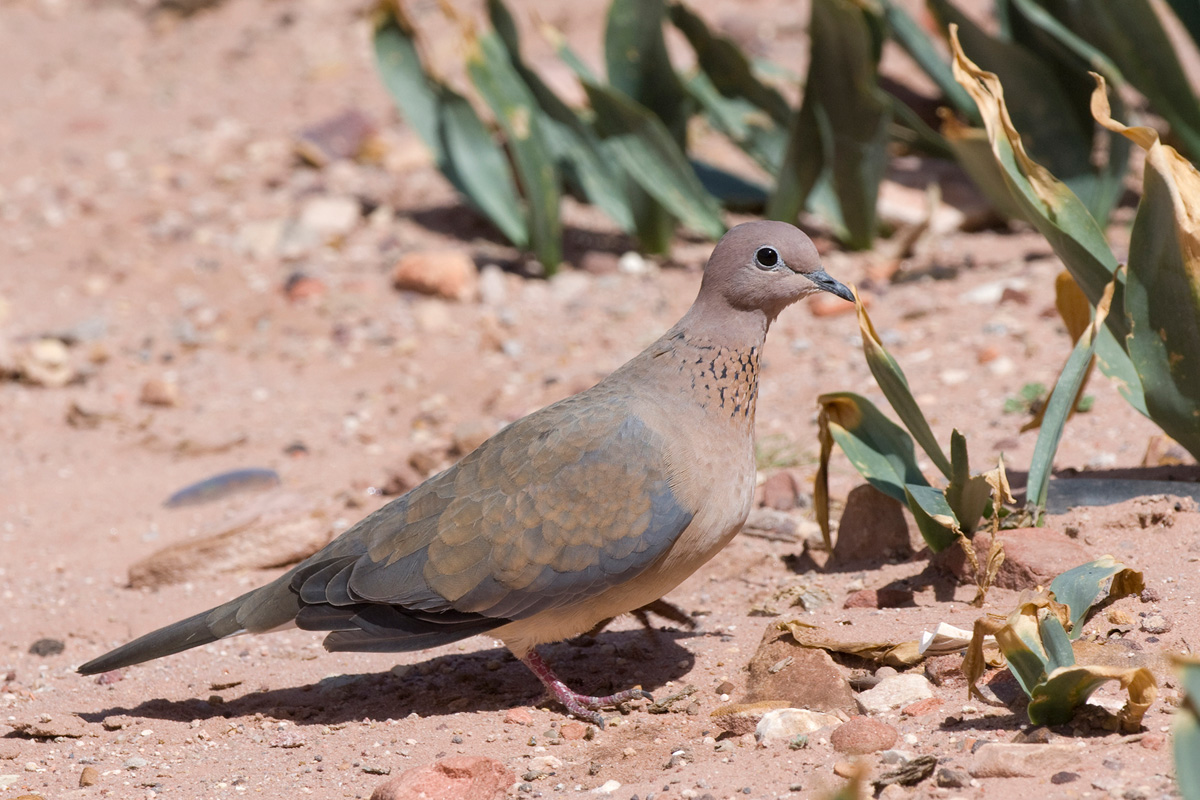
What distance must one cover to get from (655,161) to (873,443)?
3415 millimetres

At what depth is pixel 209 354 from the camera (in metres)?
7.01

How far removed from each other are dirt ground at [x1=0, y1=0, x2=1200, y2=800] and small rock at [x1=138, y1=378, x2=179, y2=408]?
0.05 metres

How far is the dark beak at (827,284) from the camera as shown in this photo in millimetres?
3619

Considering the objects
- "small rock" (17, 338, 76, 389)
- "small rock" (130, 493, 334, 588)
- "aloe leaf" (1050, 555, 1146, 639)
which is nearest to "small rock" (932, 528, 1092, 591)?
"aloe leaf" (1050, 555, 1146, 639)

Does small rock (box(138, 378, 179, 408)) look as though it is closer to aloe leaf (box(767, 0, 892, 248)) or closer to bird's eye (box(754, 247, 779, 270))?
aloe leaf (box(767, 0, 892, 248))

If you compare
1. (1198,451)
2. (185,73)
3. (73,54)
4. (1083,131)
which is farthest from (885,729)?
(73,54)

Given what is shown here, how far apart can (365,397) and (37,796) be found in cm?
355

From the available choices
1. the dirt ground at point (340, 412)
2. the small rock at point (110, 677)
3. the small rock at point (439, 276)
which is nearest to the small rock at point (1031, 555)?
the dirt ground at point (340, 412)

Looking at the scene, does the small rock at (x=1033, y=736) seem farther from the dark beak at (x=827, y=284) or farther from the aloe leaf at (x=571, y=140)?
the aloe leaf at (x=571, y=140)

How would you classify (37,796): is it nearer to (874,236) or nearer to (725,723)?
(725,723)

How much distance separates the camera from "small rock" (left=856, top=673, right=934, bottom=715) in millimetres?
3193

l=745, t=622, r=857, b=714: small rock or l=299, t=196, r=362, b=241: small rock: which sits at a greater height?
l=299, t=196, r=362, b=241: small rock

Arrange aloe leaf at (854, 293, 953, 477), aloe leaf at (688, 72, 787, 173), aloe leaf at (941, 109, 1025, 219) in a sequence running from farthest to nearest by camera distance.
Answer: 1. aloe leaf at (688, 72, 787, 173)
2. aloe leaf at (941, 109, 1025, 219)
3. aloe leaf at (854, 293, 953, 477)

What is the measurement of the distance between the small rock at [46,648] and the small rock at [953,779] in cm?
322
